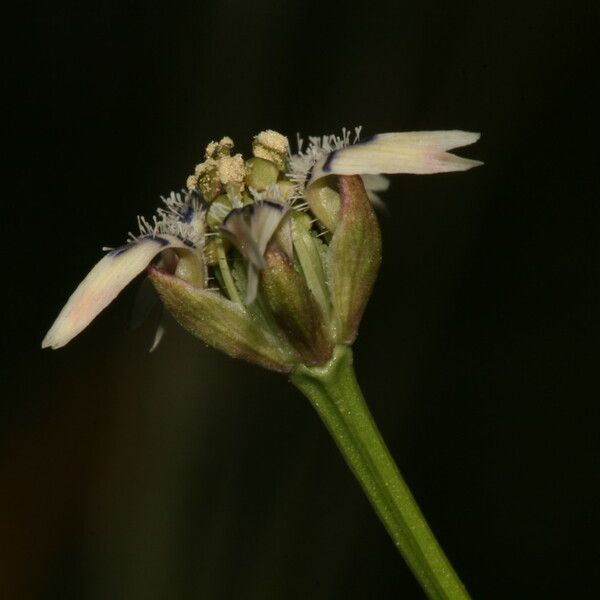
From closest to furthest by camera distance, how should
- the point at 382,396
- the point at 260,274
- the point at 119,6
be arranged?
1. the point at 260,274
2. the point at 382,396
3. the point at 119,6

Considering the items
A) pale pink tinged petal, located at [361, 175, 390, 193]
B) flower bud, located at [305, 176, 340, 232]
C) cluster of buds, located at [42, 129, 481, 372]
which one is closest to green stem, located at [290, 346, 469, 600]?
cluster of buds, located at [42, 129, 481, 372]

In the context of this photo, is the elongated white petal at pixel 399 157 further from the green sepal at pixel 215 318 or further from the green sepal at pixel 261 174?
the green sepal at pixel 215 318

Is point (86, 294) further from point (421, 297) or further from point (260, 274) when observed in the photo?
point (421, 297)

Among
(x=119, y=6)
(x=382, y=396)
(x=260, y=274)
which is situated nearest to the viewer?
(x=260, y=274)

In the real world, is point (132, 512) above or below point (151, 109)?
below

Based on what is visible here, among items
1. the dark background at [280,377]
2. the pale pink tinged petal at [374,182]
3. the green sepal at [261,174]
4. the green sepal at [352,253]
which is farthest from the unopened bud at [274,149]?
the dark background at [280,377]

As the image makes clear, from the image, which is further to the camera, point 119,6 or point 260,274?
point 119,6

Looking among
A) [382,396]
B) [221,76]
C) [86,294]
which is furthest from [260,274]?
[221,76]
